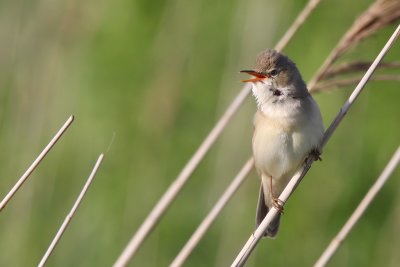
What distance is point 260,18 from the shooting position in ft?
15.8

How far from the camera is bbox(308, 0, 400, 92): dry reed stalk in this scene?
10.5 ft

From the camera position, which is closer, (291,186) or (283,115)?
(291,186)

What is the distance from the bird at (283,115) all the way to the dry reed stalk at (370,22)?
0.16 metres

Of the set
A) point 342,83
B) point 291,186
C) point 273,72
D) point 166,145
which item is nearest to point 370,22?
point 342,83

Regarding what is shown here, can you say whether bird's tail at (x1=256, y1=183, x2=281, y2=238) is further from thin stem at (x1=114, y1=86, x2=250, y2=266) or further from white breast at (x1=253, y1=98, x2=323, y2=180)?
thin stem at (x1=114, y1=86, x2=250, y2=266)

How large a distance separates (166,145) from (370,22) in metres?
2.38

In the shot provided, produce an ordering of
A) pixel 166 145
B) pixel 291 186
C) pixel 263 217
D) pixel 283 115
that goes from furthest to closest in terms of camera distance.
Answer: pixel 166 145 → pixel 263 217 → pixel 283 115 → pixel 291 186

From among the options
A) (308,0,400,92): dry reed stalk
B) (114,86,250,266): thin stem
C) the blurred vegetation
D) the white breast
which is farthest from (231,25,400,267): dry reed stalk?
the blurred vegetation

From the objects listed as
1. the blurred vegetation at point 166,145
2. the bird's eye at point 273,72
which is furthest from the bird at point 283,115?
the blurred vegetation at point 166,145

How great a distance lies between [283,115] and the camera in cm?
334

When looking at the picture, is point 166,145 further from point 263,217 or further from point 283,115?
point 283,115

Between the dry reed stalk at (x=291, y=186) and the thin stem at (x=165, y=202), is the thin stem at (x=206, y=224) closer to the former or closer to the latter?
the thin stem at (x=165, y=202)

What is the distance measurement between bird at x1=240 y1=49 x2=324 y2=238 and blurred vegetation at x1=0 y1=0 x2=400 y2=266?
1.28 m

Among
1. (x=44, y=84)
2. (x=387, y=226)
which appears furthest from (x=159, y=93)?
(x=387, y=226)
